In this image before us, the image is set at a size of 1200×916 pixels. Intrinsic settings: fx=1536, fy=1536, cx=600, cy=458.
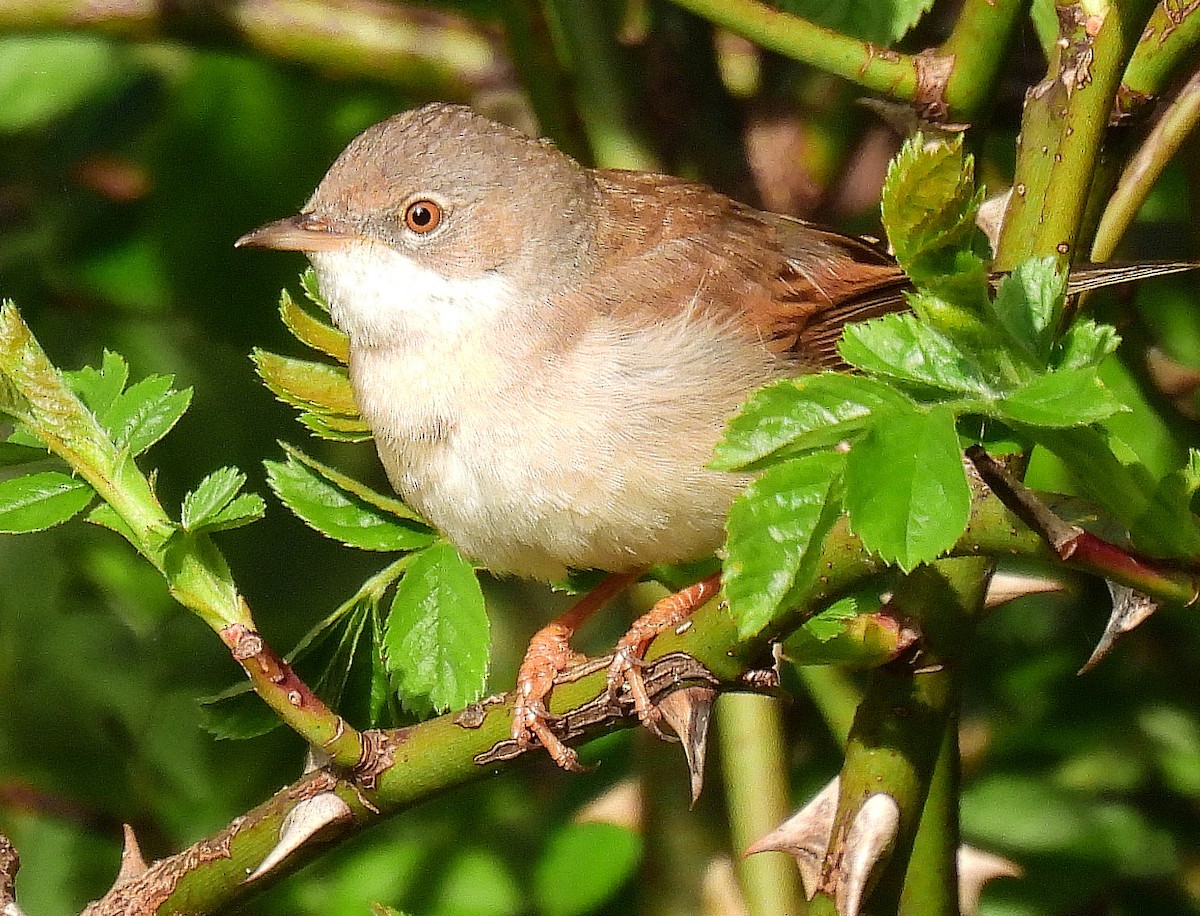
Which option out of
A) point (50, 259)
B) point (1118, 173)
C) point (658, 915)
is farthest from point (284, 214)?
point (1118, 173)

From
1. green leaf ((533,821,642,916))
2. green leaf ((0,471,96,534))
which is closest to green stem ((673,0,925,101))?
green leaf ((0,471,96,534))

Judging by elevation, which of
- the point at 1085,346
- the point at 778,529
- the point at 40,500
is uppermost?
the point at 1085,346

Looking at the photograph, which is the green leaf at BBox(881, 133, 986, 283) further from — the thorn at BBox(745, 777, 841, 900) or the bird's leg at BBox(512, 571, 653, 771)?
the thorn at BBox(745, 777, 841, 900)

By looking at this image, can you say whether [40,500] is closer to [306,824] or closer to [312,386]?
[306,824]

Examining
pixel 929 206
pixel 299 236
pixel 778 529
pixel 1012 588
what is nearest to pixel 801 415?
pixel 778 529

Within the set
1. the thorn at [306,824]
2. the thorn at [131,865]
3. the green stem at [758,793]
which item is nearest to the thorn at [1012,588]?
the green stem at [758,793]

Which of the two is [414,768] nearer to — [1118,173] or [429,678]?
[429,678]
